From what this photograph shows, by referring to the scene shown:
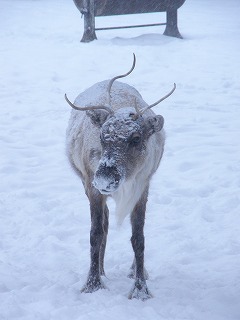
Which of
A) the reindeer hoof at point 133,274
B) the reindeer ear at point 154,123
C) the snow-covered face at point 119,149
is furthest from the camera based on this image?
the reindeer hoof at point 133,274

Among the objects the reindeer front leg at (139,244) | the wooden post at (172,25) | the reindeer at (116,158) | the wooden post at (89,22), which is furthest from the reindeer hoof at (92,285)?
the wooden post at (172,25)

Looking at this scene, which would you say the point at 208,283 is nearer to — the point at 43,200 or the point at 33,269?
the point at 33,269

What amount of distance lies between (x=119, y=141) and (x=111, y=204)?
2.27m

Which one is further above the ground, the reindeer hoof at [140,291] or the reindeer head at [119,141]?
the reindeer head at [119,141]

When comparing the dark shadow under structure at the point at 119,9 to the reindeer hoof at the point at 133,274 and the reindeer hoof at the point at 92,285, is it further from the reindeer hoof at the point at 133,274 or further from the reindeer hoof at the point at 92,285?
the reindeer hoof at the point at 92,285

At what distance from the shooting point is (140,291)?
12.9 ft

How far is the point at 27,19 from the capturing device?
16.5m

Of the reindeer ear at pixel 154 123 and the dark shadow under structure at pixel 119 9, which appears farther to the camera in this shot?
the dark shadow under structure at pixel 119 9

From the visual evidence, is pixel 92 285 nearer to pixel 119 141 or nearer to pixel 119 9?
pixel 119 141

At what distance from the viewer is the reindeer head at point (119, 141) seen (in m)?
3.40

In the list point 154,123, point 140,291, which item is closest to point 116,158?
point 154,123

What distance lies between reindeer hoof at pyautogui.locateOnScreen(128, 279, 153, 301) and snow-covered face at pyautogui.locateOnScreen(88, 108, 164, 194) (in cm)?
82

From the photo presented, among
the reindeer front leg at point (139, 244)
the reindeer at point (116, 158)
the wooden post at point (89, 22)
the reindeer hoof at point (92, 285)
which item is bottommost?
the wooden post at point (89, 22)

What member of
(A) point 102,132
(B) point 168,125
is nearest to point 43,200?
(A) point 102,132
